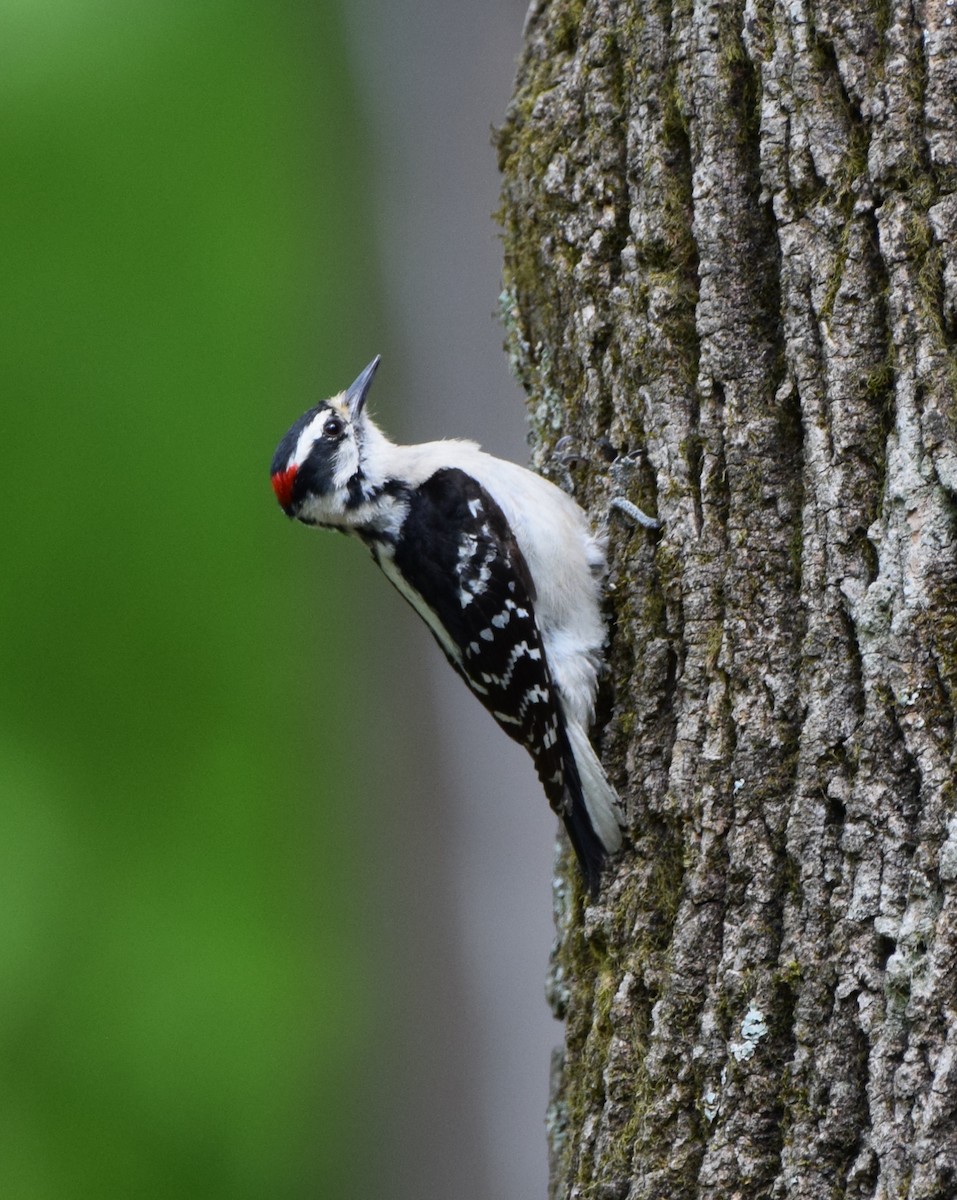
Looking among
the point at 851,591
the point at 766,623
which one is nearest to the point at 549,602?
the point at 766,623

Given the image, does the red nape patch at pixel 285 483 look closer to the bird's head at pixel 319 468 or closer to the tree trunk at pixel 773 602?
the bird's head at pixel 319 468

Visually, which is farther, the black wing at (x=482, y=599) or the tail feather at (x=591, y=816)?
the black wing at (x=482, y=599)

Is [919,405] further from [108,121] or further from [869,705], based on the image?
[108,121]

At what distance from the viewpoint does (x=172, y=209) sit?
6.63 m

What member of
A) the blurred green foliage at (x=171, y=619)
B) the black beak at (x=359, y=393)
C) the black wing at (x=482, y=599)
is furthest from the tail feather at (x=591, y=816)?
the blurred green foliage at (x=171, y=619)

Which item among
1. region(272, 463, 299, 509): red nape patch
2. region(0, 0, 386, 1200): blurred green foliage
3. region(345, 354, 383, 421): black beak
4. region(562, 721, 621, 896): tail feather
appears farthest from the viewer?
region(0, 0, 386, 1200): blurred green foliage

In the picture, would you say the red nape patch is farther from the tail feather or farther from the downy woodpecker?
the tail feather

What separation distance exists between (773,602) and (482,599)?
1.16m

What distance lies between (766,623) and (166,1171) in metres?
4.80

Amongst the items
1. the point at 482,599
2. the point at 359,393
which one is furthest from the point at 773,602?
the point at 359,393

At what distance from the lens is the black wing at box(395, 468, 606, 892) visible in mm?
3166

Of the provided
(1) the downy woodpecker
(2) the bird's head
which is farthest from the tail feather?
(2) the bird's head

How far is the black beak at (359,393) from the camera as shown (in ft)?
12.4

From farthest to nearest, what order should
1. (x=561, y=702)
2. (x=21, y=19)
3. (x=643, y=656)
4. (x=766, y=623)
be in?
(x=21, y=19) → (x=561, y=702) → (x=643, y=656) → (x=766, y=623)
